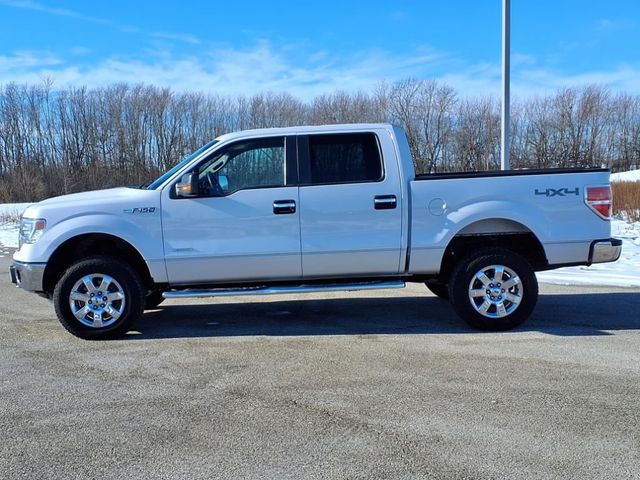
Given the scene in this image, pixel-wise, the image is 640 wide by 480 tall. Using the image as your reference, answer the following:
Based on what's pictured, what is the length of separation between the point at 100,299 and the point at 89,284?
194 mm

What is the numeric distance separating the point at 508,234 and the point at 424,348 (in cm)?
173

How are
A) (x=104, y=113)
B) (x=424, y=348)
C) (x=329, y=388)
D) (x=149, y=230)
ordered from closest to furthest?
1. (x=329, y=388)
2. (x=424, y=348)
3. (x=149, y=230)
4. (x=104, y=113)

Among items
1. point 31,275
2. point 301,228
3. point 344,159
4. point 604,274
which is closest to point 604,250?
point 344,159

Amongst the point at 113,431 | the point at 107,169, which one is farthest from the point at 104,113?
the point at 113,431

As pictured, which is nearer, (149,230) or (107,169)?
(149,230)

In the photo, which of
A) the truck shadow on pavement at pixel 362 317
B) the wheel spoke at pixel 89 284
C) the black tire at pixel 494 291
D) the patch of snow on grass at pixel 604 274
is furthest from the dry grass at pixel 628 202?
the wheel spoke at pixel 89 284

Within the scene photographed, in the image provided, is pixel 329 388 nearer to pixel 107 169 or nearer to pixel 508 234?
pixel 508 234

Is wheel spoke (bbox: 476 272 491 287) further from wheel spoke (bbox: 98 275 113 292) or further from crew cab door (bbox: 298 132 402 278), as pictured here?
wheel spoke (bbox: 98 275 113 292)

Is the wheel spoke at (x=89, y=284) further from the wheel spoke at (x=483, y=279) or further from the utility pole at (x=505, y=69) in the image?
the utility pole at (x=505, y=69)

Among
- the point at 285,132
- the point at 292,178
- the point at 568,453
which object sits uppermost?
the point at 285,132

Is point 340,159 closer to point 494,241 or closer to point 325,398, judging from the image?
point 494,241

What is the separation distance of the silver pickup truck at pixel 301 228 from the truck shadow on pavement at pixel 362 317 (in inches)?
19.5

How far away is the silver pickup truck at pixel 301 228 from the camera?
603cm

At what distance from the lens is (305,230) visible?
20.0 feet
